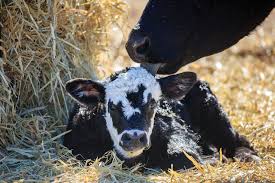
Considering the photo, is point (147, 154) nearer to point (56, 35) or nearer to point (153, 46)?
point (153, 46)

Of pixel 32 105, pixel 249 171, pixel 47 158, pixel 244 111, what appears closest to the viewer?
Answer: pixel 249 171

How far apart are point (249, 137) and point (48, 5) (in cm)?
230

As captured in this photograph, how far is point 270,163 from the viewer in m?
6.51

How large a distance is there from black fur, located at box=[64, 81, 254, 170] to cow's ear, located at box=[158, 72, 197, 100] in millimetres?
270

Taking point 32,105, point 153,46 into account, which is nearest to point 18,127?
point 32,105

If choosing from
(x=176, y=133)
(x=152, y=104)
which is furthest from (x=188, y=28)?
(x=176, y=133)

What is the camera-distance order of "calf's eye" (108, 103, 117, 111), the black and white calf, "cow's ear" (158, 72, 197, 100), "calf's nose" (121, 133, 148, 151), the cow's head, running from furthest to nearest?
1. "cow's ear" (158, 72, 197, 100)
2. "calf's eye" (108, 103, 117, 111)
3. the black and white calf
4. the cow's head
5. "calf's nose" (121, 133, 148, 151)

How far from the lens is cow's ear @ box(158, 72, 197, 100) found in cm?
634

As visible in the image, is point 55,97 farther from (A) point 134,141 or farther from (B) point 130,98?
(A) point 134,141

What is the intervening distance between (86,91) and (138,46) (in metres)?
0.58

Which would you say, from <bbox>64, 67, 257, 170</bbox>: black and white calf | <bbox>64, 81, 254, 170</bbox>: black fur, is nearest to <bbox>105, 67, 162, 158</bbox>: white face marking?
<bbox>64, 67, 257, 170</bbox>: black and white calf

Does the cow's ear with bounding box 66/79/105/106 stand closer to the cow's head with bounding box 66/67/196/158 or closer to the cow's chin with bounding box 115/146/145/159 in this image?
the cow's head with bounding box 66/67/196/158

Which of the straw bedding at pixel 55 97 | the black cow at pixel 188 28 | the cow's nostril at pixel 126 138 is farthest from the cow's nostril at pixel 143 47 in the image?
the straw bedding at pixel 55 97

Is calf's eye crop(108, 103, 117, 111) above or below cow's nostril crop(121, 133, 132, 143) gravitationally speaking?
above
